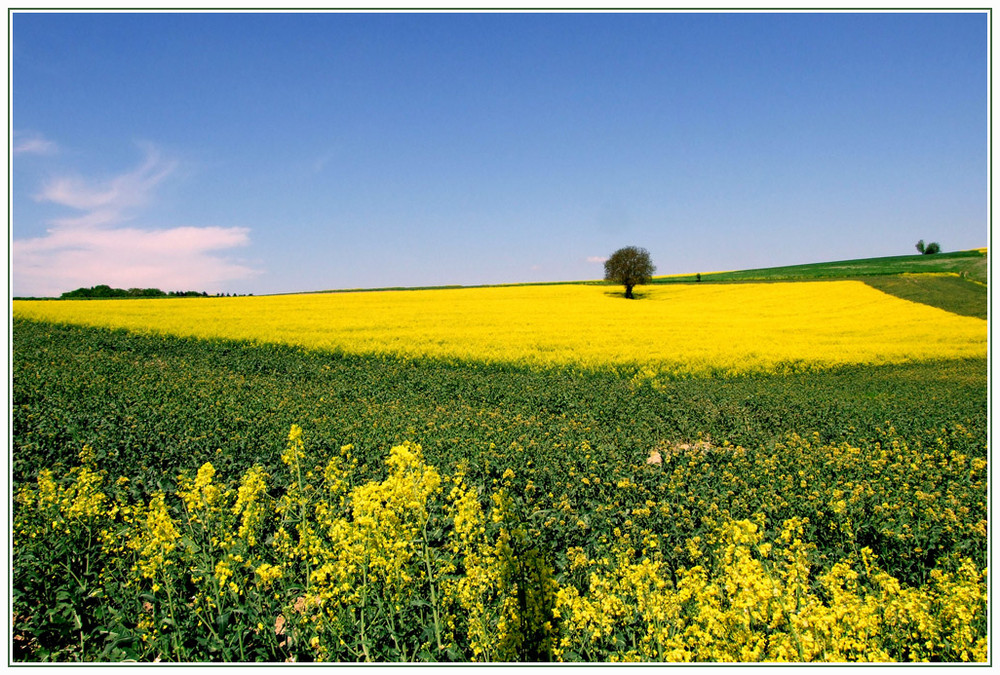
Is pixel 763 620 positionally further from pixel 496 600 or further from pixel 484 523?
pixel 484 523

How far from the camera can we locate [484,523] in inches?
191

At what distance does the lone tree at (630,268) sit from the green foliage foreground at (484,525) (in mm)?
33114

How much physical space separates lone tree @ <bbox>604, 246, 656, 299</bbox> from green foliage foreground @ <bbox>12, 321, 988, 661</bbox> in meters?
33.1

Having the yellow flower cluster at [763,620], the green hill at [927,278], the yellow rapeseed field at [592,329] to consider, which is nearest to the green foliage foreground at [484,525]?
the yellow flower cluster at [763,620]

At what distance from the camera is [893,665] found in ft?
8.33

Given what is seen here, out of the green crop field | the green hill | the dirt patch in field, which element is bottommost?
the dirt patch in field

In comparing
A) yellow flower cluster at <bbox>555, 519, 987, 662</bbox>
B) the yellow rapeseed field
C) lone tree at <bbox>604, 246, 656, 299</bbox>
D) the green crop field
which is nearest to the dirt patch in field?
the green crop field

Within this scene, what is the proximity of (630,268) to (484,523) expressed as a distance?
41714mm

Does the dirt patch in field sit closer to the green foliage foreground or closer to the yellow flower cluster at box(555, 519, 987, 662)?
the green foliage foreground

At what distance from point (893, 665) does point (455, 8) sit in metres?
4.72

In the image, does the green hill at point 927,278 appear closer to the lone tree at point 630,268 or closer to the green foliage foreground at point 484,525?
the lone tree at point 630,268

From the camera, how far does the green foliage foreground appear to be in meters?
3.08

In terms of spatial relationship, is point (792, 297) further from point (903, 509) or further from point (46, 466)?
point (46, 466)

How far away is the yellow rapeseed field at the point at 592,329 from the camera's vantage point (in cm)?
1788
